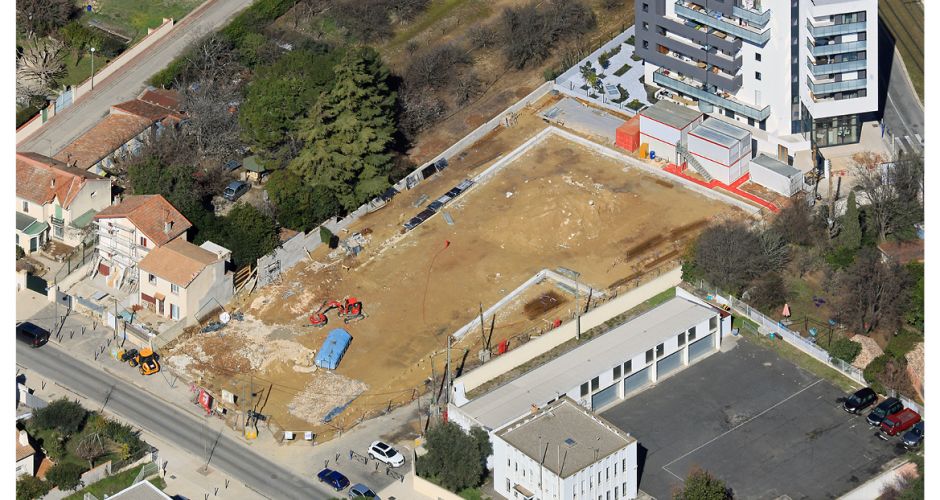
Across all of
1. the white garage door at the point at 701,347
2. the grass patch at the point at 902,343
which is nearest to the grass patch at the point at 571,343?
the white garage door at the point at 701,347

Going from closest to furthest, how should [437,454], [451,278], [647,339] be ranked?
[437,454] < [647,339] < [451,278]

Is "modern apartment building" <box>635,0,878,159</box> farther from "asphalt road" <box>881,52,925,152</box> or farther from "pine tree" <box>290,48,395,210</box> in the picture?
"pine tree" <box>290,48,395,210</box>

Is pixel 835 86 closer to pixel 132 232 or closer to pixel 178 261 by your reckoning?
pixel 178 261

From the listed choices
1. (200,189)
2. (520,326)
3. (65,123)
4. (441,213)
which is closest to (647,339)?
(520,326)

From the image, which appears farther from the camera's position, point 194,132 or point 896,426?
point 194,132

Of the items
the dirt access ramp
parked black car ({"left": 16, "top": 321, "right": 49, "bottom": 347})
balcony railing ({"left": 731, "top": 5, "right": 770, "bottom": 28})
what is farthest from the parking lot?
parked black car ({"left": 16, "top": 321, "right": 49, "bottom": 347})

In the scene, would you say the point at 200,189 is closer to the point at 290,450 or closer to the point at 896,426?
the point at 290,450
